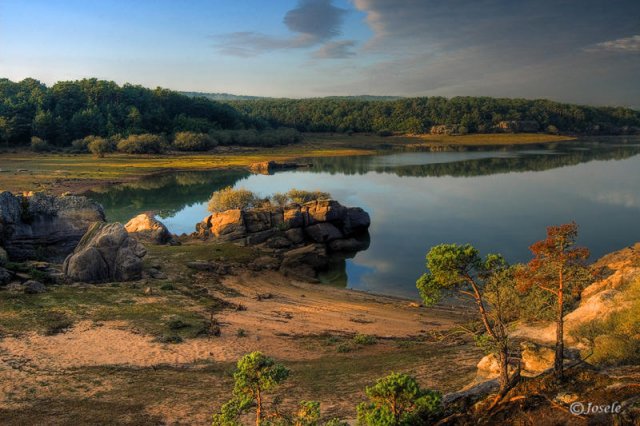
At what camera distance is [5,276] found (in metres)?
22.7

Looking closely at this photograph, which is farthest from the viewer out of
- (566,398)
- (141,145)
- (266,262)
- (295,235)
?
(141,145)

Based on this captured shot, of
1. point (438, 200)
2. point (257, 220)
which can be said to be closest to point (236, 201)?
point (257, 220)

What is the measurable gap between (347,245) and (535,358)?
2881 cm

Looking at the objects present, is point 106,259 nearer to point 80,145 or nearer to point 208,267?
point 208,267

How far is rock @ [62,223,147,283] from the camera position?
25.0m

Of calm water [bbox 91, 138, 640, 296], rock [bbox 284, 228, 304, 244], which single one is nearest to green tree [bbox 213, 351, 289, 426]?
calm water [bbox 91, 138, 640, 296]

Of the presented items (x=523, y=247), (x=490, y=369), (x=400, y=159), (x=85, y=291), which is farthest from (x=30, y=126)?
(x=490, y=369)

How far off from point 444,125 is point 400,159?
82.9m

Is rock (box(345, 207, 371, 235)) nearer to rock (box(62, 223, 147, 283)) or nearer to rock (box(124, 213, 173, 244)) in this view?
rock (box(124, 213, 173, 244))

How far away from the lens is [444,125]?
187 meters

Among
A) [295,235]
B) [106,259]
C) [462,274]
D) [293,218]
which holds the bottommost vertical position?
[295,235]

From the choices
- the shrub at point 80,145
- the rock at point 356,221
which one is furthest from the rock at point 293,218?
the shrub at point 80,145

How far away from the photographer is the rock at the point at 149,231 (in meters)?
36.9

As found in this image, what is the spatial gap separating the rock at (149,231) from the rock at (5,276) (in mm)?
13551
